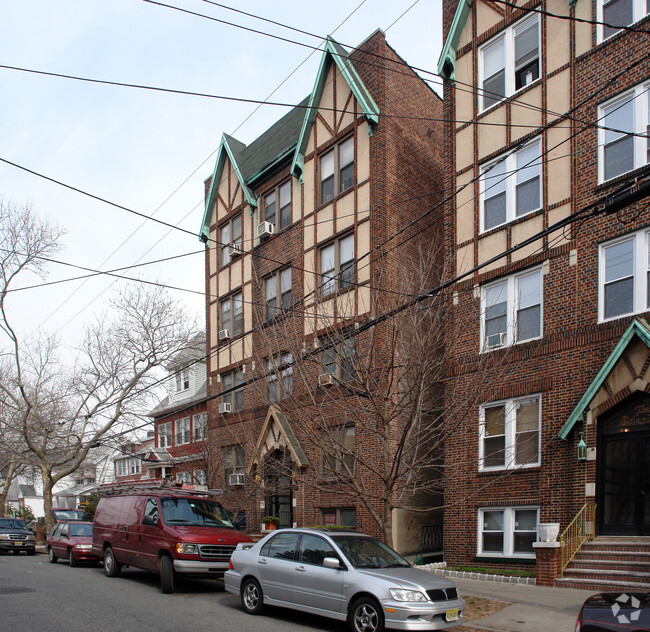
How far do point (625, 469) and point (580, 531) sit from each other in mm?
1547

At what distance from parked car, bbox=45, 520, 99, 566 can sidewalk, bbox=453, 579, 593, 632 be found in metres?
10.5

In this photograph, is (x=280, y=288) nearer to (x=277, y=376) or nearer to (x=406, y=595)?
(x=277, y=376)

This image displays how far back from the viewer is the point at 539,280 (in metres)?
16.5

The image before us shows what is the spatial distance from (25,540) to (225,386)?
9286mm

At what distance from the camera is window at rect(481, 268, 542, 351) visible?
16.5m

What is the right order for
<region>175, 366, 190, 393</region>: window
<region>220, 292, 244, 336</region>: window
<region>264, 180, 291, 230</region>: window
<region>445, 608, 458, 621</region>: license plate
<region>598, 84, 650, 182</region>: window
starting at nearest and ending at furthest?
<region>445, 608, 458, 621</region>: license plate
<region>598, 84, 650, 182</region>: window
<region>264, 180, 291, 230</region>: window
<region>220, 292, 244, 336</region>: window
<region>175, 366, 190, 393</region>: window

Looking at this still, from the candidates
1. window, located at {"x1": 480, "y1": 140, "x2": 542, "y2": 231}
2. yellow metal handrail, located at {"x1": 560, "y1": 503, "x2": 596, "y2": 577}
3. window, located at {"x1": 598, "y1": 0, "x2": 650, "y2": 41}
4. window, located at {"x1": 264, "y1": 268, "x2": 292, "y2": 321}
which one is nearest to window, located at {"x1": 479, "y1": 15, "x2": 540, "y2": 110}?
window, located at {"x1": 480, "y1": 140, "x2": 542, "y2": 231}

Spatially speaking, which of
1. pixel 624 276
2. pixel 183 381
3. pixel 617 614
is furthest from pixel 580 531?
pixel 183 381

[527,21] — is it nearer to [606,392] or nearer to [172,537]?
[606,392]

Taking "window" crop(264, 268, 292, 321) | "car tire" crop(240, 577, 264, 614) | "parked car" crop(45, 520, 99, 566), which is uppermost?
"window" crop(264, 268, 292, 321)

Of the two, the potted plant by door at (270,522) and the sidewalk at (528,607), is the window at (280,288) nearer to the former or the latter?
the potted plant by door at (270,522)

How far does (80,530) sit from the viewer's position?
21016 mm

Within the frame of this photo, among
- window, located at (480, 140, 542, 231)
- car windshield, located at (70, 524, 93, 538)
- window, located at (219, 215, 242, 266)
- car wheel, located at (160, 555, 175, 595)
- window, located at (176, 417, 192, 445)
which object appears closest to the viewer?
car wheel, located at (160, 555, 175, 595)

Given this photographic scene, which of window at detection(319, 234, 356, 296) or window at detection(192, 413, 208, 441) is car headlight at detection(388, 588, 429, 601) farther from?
window at detection(192, 413, 208, 441)
